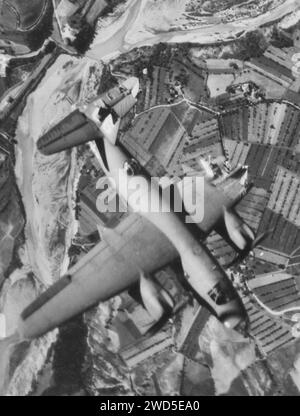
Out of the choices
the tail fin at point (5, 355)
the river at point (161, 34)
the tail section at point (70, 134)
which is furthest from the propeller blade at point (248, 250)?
the river at point (161, 34)

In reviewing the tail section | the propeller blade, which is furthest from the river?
the propeller blade

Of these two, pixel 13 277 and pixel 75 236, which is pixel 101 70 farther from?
pixel 13 277

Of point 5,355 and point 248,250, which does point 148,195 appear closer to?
point 248,250

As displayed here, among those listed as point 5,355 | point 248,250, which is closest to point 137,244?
point 248,250

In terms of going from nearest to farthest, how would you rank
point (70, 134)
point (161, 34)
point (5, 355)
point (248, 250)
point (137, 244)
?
1. point (248, 250)
2. point (137, 244)
3. point (70, 134)
4. point (5, 355)
5. point (161, 34)

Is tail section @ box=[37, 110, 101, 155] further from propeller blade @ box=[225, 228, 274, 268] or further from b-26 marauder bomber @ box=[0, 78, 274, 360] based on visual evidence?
propeller blade @ box=[225, 228, 274, 268]
